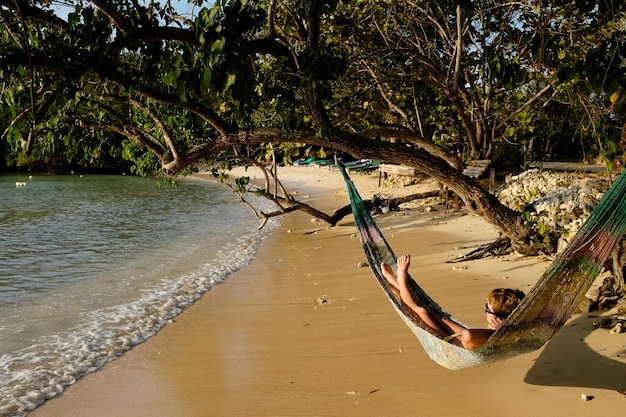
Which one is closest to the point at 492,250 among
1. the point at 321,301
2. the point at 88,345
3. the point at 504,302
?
the point at 321,301

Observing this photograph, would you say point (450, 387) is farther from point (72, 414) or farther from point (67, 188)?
point (67, 188)

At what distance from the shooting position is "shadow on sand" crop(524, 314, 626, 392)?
107 inches

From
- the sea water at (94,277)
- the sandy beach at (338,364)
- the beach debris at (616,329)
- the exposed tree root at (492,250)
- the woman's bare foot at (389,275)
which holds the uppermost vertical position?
the woman's bare foot at (389,275)

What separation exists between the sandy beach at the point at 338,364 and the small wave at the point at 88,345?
0.45ft

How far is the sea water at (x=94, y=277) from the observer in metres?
4.00

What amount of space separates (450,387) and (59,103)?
2173 millimetres

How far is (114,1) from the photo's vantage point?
3.08m

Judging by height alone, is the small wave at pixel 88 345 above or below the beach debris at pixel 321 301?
below

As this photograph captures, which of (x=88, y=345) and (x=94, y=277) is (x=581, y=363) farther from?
(x=94, y=277)

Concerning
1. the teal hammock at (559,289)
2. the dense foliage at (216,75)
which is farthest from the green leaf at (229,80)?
the teal hammock at (559,289)

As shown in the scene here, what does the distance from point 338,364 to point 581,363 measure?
4.03 ft

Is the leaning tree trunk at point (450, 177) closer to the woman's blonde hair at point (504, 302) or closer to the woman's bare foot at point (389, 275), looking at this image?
the woman's bare foot at point (389, 275)

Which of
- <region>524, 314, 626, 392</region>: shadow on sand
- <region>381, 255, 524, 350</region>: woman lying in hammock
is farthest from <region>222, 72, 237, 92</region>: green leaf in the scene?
<region>524, 314, 626, 392</region>: shadow on sand

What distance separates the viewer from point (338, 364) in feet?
11.0
